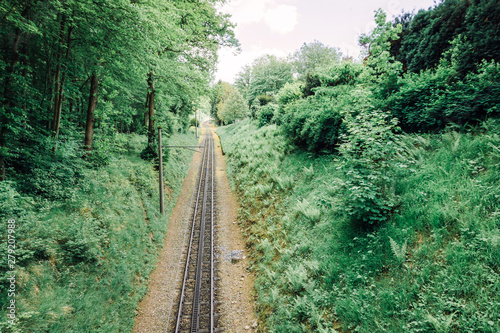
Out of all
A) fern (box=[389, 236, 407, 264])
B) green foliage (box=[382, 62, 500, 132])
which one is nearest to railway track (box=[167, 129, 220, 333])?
fern (box=[389, 236, 407, 264])

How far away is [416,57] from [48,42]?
18575 mm

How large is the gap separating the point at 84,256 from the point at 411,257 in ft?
34.3

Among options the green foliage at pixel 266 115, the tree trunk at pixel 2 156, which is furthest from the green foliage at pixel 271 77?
the tree trunk at pixel 2 156

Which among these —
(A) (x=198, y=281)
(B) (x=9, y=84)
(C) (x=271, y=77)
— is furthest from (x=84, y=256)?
(C) (x=271, y=77)

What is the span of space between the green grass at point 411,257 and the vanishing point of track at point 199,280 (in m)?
2.34

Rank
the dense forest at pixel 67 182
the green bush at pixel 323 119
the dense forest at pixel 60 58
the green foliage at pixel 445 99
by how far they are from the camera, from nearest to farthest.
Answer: the dense forest at pixel 67 182, the green foliage at pixel 445 99, the dense forest at pixel 60 58, the green bush at pixel 323 119

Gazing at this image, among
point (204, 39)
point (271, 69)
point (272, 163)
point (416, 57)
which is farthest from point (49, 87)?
point (271, 69)

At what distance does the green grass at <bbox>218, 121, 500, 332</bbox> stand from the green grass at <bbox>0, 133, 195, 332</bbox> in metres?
5.90

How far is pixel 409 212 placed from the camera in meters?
6.15

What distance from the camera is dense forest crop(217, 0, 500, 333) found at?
4465mm

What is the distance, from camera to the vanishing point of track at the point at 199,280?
8.22m

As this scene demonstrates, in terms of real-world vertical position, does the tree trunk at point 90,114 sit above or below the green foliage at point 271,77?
below

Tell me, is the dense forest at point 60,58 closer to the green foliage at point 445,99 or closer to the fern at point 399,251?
Answer: the green foliage at point 445,99

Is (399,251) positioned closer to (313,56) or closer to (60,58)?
(60,58)
